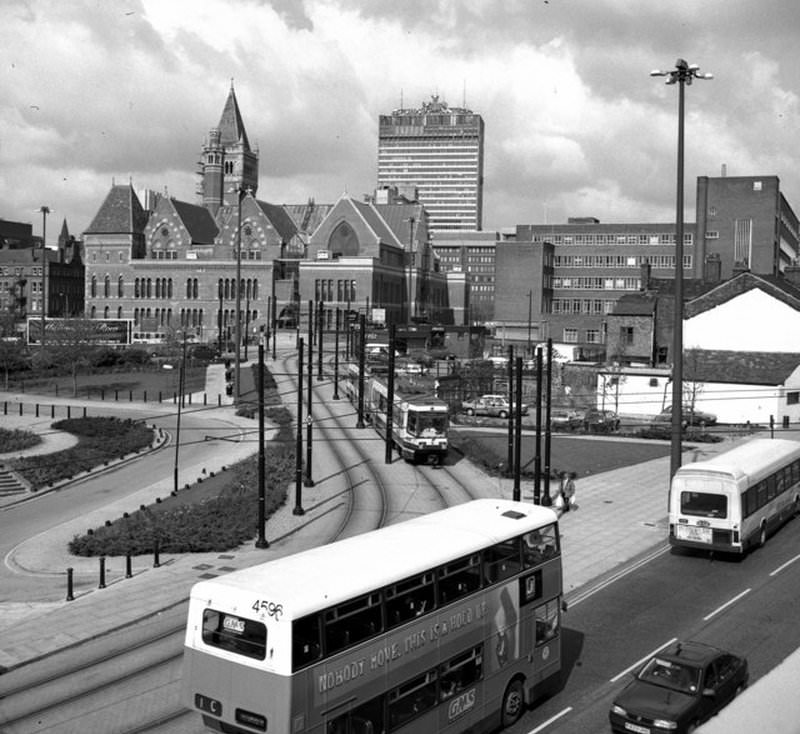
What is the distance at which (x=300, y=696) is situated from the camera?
34.7 ft

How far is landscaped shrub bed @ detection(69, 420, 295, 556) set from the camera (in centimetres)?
2597

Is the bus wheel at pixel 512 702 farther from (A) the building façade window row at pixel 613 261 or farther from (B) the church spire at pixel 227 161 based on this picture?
(B) the church spire at pixel 227 161

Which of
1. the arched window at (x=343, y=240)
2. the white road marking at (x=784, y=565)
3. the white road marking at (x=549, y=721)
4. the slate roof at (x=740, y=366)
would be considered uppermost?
the arched window at (x=343, y=240)

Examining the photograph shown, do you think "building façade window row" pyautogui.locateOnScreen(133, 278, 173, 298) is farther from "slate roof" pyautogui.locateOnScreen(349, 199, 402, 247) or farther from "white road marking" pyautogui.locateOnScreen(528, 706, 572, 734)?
"white road marking" pyautogui.locateOnScreen(528, 706, 572, 734)

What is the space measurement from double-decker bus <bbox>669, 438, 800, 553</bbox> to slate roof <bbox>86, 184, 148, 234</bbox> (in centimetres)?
11115

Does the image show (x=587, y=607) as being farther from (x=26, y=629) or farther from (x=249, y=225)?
(x=249, y=225)

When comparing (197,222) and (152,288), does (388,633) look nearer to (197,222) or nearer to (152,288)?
(152,288)

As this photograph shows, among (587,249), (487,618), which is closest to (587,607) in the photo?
(487,618)

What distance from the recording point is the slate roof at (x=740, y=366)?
5622 cm

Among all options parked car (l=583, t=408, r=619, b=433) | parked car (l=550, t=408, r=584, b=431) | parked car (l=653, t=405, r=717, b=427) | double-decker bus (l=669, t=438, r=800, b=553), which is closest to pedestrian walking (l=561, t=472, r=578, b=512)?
double-decker bus (l=669, t=438, r=800, b=553)

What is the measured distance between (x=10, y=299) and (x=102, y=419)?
335 feet

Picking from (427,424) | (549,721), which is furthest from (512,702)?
(427,424)

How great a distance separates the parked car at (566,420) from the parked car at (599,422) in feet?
1.39

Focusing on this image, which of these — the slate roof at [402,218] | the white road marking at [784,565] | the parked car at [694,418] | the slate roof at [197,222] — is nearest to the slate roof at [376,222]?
the slate roof at [402,218]
